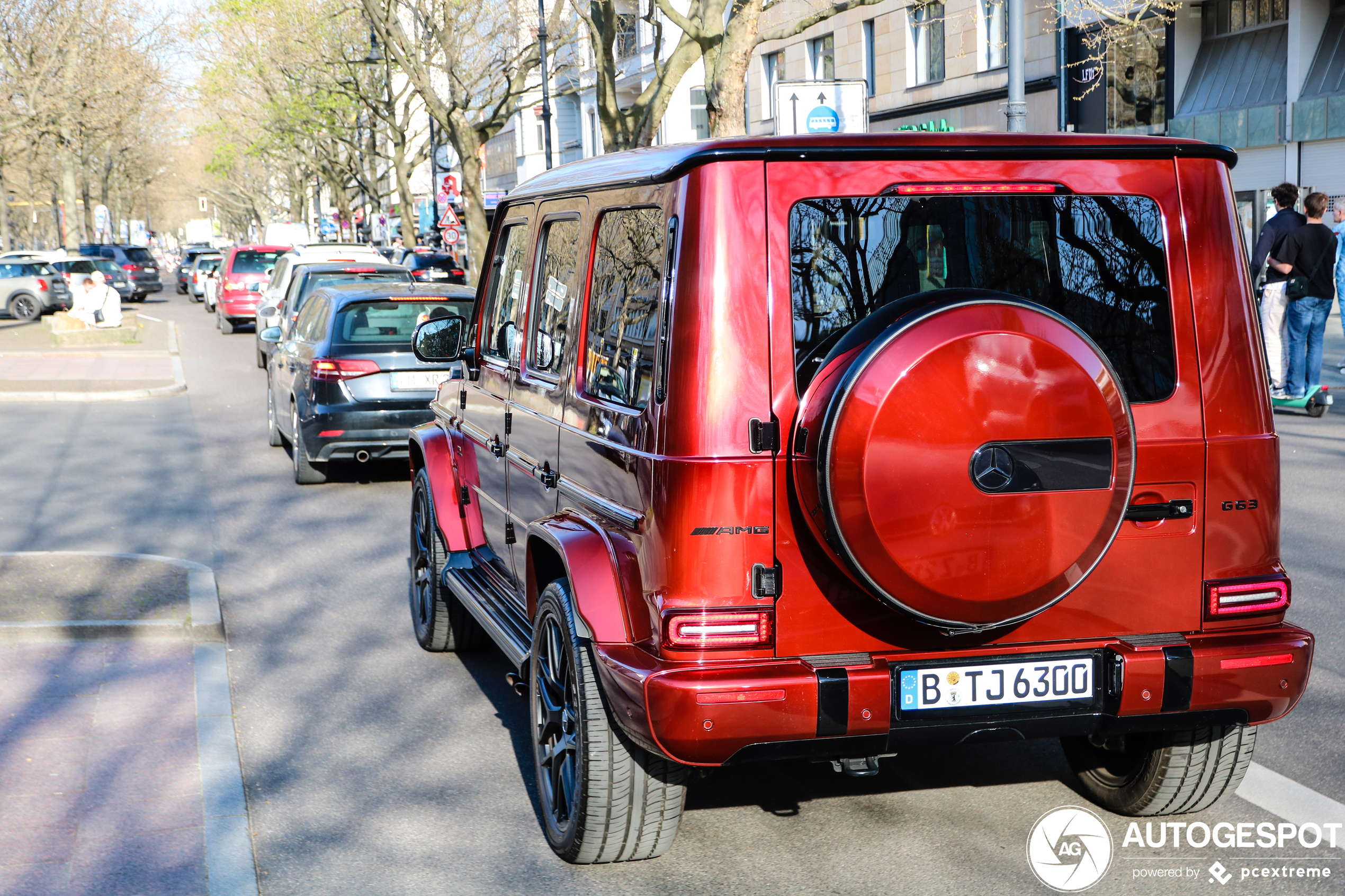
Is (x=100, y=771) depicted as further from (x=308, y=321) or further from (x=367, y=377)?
(x=308, y=321)

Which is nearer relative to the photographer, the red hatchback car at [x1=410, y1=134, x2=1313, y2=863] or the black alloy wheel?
the red hatchback car at [x1=410, y1=134, x2=1313, y2=863]

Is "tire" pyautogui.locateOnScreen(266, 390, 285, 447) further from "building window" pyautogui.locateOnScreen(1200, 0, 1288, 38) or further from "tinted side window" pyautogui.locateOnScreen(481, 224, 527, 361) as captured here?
"building window" pyautogui.locateOnScreen(1200, 0, 1288, 38)

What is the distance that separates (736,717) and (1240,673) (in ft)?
4.46

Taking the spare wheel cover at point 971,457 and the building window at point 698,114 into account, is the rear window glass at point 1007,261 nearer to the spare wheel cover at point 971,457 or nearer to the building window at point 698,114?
the spare wheel cover at point 971,457

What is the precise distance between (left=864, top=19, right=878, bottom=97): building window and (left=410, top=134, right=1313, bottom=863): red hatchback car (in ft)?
109

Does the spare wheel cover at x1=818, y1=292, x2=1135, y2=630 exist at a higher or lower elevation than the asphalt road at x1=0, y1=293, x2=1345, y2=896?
higher

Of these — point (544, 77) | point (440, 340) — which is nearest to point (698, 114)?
point (544, 77)

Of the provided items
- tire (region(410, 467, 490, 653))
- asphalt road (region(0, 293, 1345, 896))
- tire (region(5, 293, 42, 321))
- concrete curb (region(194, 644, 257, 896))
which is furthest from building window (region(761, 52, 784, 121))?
concrete curb (region(194, 644, 257, 896))

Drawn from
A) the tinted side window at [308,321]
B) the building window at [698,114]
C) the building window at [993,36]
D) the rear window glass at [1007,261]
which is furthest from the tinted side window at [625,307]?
the building window at [698,114]

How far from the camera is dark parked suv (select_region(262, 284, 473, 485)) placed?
1054 centimetres

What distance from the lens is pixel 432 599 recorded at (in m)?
6.35

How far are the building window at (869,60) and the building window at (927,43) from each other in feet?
5.33

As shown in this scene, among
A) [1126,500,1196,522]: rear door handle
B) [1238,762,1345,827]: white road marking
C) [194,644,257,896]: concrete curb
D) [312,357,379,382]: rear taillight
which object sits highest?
[1126,500,1196,522]: rear door handle
